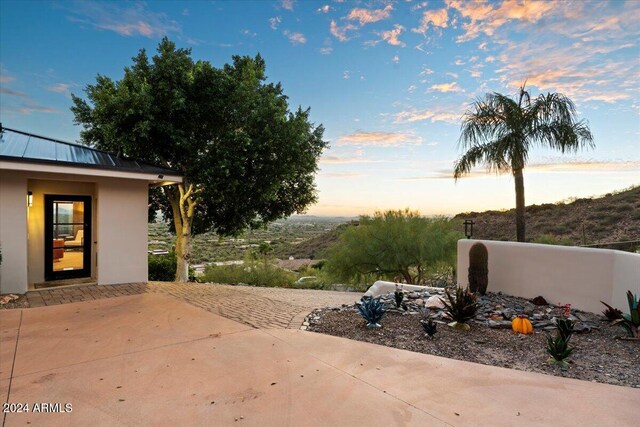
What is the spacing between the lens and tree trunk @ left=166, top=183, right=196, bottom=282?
1269cm

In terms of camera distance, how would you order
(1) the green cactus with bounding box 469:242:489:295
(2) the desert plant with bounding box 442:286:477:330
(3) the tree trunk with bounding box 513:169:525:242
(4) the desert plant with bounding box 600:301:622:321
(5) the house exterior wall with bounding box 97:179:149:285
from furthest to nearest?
1. (3) the tree trunk with bounding box 513:169:525:242
2. (5) the house exterior wall with bounding box 97:179:149:285
3. (1) the green cactus with bounding box 469:242:489:295
4. (4) the desert plant with bounding box 600:301:622:321
5. (2) the desert plant with bounding box 442:286:477:330

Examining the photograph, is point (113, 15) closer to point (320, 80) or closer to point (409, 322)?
point (320, 80)

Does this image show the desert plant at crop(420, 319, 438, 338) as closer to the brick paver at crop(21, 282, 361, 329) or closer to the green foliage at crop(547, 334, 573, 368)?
the green foliage at crop(547, 334, 573, 368)

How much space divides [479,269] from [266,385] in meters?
6.29

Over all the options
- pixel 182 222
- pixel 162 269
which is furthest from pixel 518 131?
pixel 162 269

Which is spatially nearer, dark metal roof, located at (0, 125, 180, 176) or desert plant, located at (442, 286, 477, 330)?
desert plant, located at (442, 286, 477, 330)

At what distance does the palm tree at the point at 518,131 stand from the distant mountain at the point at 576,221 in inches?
295

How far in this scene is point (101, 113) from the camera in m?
10.7

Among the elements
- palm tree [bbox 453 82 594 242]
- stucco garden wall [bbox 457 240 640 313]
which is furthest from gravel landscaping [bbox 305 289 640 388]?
palm tree [bbox 453 82 594 242]

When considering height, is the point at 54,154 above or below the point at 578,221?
above

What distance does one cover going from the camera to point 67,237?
910 centimetres

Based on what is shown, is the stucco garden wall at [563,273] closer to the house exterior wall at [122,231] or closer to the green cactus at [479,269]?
the green cactus at [479,269]

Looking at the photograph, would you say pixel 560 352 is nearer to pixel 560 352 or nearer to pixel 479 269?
pixel 560 352

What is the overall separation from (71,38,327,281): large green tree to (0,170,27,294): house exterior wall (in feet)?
11.3
